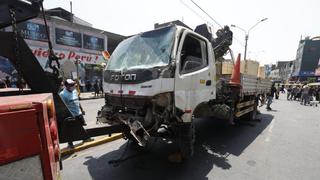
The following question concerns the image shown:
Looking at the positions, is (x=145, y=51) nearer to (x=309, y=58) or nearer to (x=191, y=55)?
(x=191, y=55)

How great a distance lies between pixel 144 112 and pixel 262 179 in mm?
2459

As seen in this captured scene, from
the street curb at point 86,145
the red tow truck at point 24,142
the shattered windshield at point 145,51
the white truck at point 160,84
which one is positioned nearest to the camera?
the red tow truck at point 24,142

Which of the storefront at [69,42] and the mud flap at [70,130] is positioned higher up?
the storefront at [69,42]

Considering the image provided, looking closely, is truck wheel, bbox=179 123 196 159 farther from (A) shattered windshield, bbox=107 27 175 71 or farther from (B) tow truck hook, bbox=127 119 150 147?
(A) shattered windshield, bbox=107 27 175 71

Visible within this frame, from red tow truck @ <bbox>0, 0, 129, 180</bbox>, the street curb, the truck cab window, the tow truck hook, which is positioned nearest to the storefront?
the street curb

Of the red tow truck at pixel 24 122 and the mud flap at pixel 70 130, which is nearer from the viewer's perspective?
the red tow truck at pixel 24 122

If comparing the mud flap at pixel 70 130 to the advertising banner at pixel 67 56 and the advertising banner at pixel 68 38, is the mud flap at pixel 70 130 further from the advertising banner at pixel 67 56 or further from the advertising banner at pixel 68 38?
the advertising banner at pixel 68 38

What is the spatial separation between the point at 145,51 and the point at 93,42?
23.8m

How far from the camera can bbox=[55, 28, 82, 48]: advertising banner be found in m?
22.0

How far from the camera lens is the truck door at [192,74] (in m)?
3.79

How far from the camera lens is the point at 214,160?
456cm

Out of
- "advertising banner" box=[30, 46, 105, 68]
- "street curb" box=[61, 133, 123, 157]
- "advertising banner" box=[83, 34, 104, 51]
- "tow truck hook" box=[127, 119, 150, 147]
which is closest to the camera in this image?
"tow truck hook" box=[127, 119, 150, 147]

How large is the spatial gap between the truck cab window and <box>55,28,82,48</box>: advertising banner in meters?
21.2

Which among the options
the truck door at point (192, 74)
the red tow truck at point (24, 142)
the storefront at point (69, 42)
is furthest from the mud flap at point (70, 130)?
the storefront at point (69, 42)
